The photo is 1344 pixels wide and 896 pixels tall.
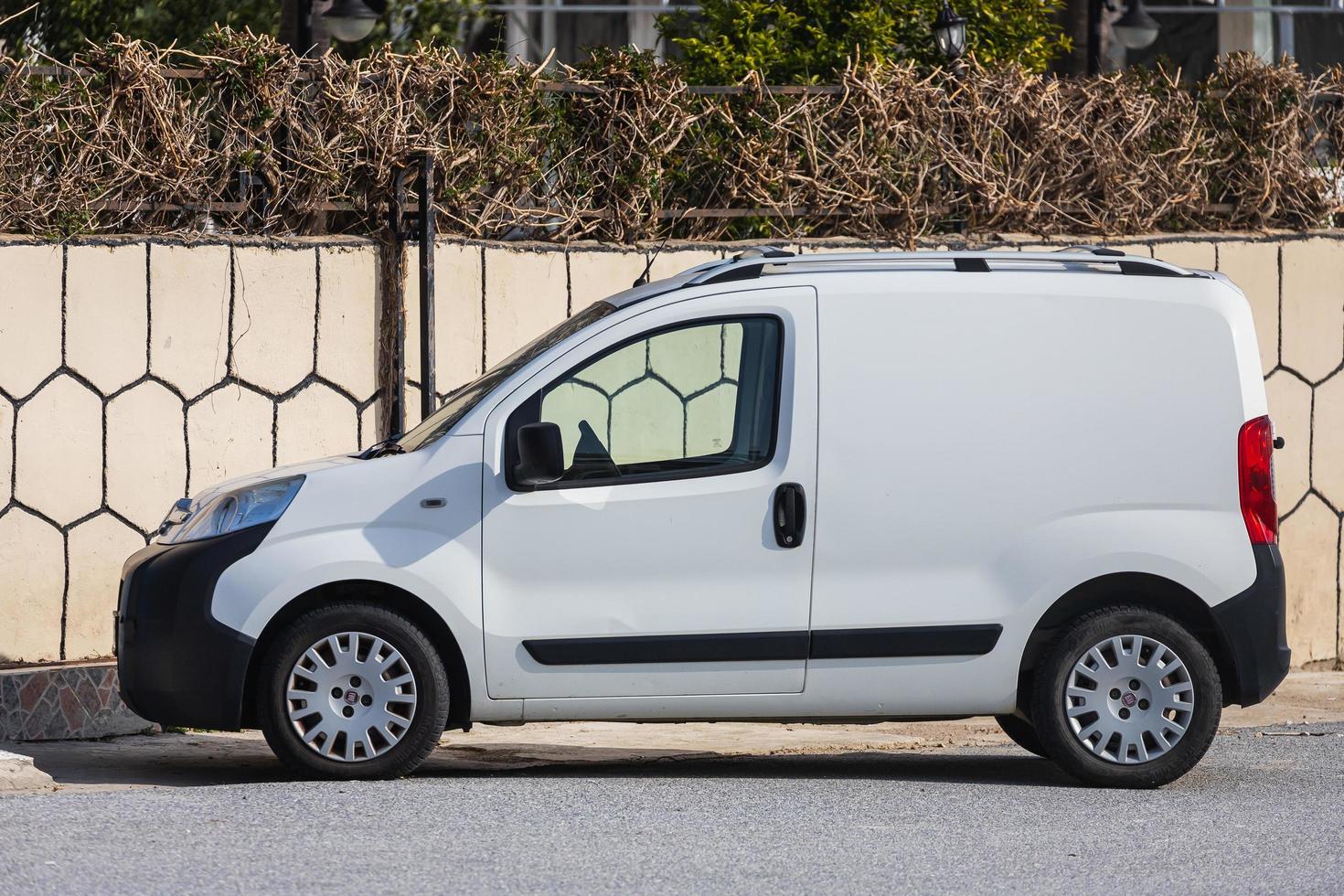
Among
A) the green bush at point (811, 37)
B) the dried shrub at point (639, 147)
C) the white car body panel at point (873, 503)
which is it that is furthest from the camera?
the green bush at point (811, 37)

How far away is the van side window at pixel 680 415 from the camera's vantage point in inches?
265

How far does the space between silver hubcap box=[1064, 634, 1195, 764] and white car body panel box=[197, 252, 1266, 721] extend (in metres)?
0.24

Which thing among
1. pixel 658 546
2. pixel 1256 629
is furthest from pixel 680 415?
pixel 1256 629

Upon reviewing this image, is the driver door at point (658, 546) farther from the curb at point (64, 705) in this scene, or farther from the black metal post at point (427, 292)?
the black metal post at point (427, 292)

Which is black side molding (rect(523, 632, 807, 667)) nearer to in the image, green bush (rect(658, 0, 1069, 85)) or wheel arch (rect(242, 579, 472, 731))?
wheel arch (rect(242, 579, 472, 731))

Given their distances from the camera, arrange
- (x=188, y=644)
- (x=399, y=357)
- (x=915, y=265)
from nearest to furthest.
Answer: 1. (x=188, y=644)
2. (x=915, y=265)
3. (x=399, y=357)

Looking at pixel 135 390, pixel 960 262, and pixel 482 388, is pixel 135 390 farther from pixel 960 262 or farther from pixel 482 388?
pixel 960 262

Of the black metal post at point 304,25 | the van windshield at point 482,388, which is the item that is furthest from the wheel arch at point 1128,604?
the black metal post at point 304,25

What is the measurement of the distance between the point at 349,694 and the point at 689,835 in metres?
1.40

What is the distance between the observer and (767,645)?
6.66 m

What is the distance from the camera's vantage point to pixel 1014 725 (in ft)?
24.8

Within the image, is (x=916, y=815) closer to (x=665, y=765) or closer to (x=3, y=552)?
(x=665, y=765)

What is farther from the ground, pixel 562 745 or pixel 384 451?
pixel 384 451

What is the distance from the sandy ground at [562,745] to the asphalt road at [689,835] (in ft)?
1.92
